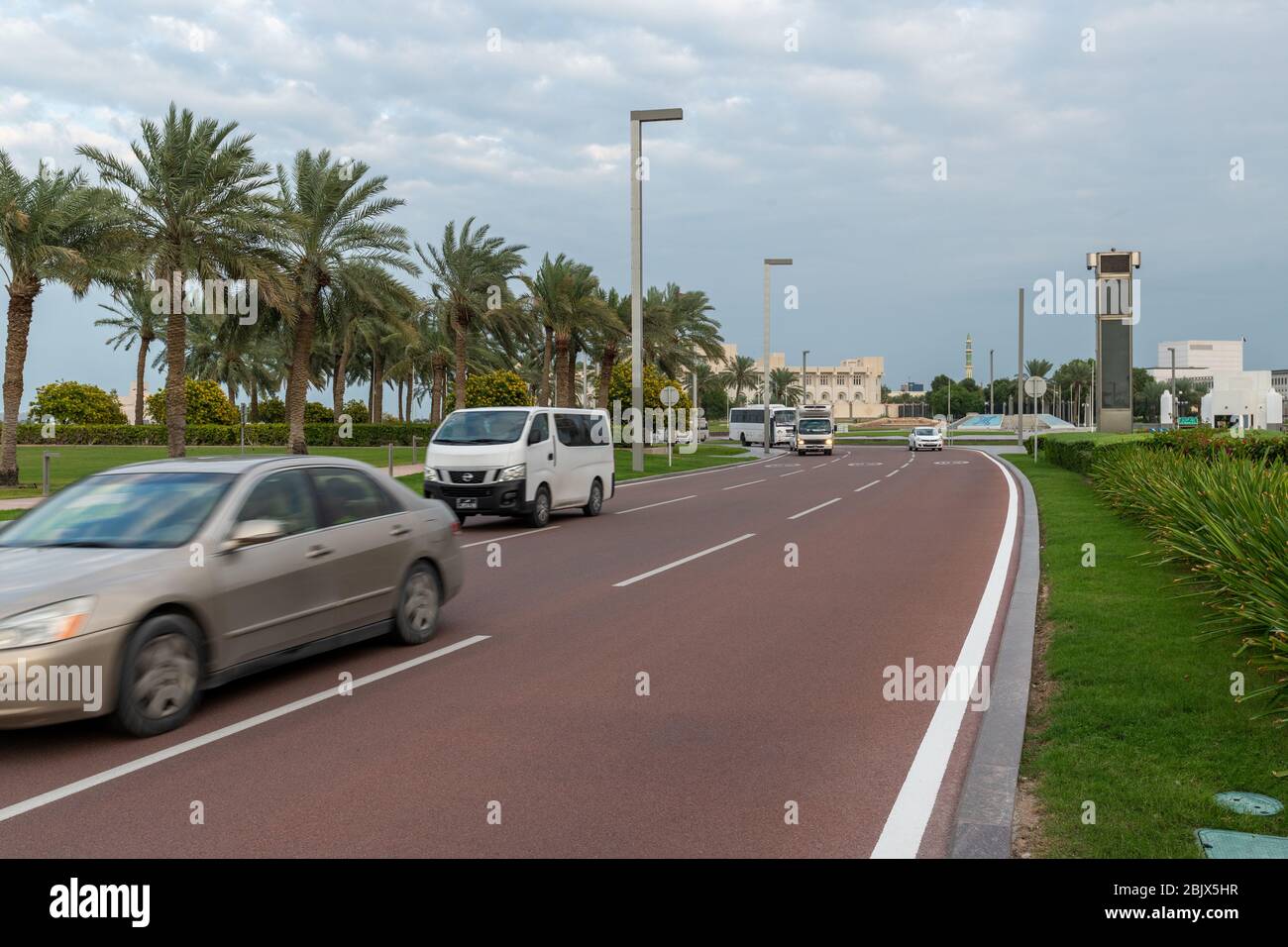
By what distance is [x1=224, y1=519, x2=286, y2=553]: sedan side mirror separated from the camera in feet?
21.4

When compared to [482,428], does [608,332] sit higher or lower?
higher

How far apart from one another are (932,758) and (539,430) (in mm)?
12814

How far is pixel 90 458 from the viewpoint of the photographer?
41406 mm

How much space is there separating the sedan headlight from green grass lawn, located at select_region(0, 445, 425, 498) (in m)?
16.0

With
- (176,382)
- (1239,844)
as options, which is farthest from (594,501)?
(1239,844)

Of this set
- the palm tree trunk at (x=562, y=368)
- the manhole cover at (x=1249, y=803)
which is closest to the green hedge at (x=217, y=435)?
the palm tree trunk at (x=562, y=368)

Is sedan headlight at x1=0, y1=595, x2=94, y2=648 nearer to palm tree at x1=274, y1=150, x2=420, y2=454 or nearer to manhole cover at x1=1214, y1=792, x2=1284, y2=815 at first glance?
manhole cover at x1=1214, y1=792, x2=1284, y2=815

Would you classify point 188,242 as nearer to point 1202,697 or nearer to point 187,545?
point 187,545

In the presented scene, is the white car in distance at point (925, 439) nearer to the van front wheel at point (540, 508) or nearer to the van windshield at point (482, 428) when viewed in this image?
the van front wheel at point (540, 508)

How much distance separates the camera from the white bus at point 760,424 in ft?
248

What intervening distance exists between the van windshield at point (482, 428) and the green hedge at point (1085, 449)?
11.7 m

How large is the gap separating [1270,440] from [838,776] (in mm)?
15275

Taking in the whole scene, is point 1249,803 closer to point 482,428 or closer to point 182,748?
point 182,748
